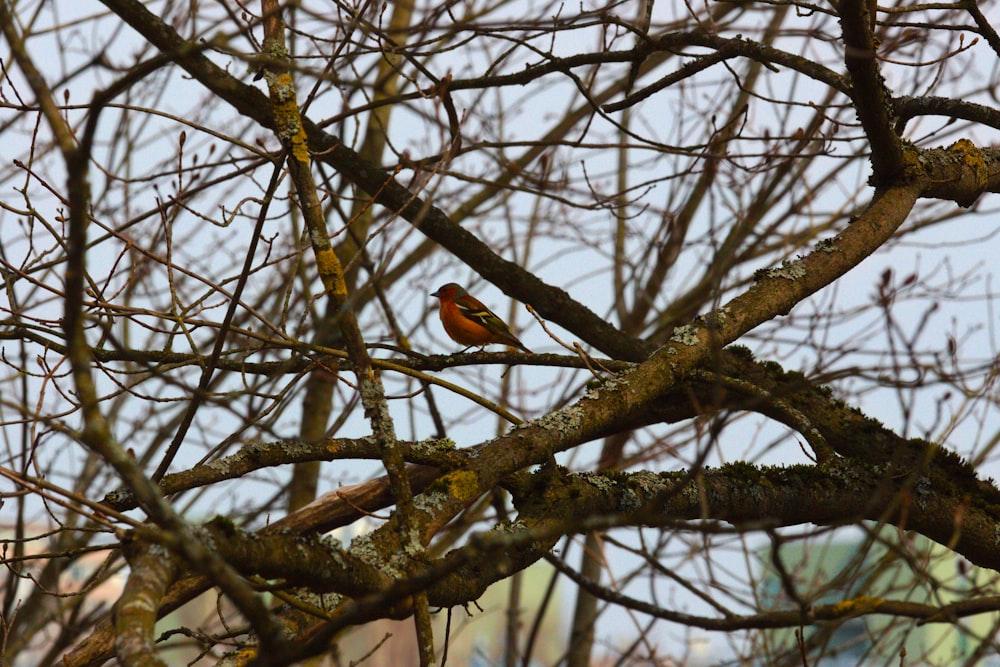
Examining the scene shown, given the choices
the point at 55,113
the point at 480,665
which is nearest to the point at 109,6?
the point at 55,113

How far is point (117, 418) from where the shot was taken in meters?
6.89

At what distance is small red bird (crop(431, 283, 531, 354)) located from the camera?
5777 millimetres

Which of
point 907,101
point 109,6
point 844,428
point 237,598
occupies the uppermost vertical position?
point 109,6

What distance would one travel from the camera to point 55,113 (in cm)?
164

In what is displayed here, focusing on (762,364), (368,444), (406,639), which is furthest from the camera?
(406,639)

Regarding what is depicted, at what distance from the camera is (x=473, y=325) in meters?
5.81

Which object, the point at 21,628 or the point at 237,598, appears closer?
the point at 237,598

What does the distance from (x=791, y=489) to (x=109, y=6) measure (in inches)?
128

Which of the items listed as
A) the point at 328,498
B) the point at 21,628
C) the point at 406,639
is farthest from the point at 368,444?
the point at 406,639

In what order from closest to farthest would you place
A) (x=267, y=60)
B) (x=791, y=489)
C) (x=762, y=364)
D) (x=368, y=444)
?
(x=267, y=60) → (x=368, y=444) → (x=791, y=489) → (x=762, y=364)

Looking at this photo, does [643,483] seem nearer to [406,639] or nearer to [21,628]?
[21,628]

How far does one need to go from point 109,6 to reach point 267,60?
2722mm

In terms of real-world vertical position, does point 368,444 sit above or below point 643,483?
above

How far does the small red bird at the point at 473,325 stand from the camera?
19.0 feet
